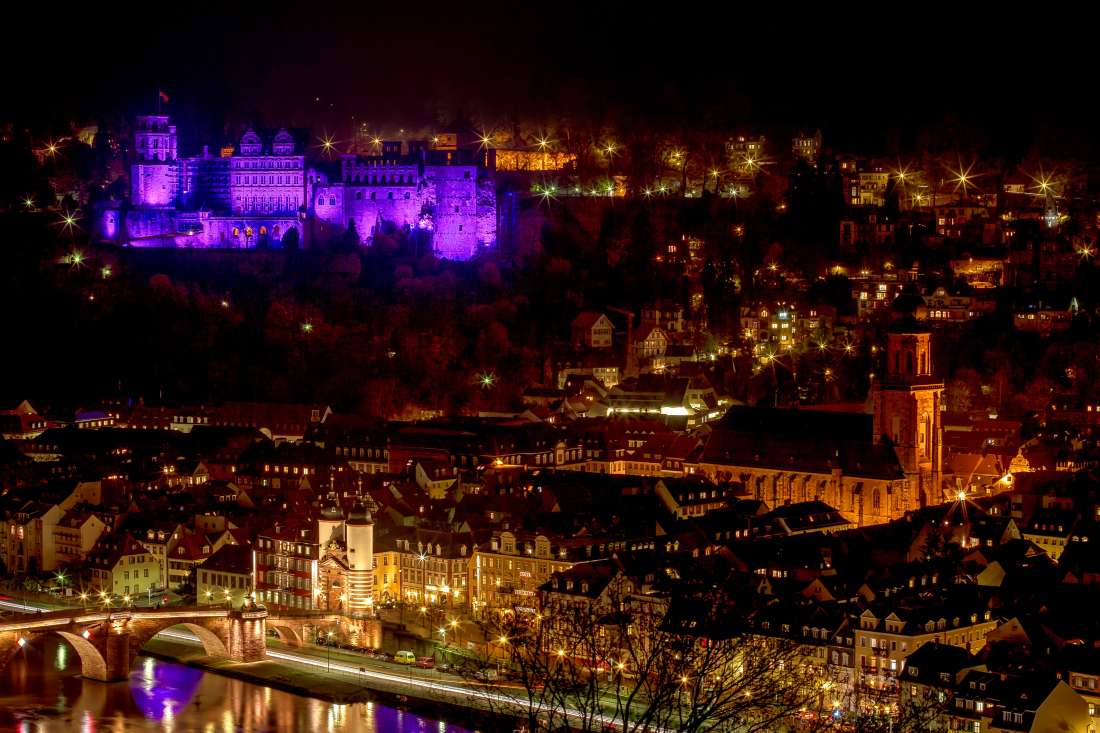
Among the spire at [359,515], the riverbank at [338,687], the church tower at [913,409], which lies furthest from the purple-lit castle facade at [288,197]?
the riverbank at [338,687]

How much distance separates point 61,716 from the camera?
29375 millimetres

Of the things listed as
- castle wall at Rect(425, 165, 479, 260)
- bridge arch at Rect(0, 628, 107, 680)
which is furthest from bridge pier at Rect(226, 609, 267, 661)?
castle wall at Rect(425, 165, 479, 260)

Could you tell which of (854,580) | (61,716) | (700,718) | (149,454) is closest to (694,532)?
(854,580)

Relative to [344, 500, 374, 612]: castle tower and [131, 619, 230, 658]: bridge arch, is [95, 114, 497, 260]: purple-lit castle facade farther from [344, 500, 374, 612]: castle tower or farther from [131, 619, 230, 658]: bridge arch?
[131, 619, 230, 658]: bridge arch

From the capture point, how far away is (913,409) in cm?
4116

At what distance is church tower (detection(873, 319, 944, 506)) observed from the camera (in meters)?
41.2

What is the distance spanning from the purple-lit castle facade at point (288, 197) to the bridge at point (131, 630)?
2428 centimetres

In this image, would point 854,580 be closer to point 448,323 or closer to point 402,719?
point 402,719

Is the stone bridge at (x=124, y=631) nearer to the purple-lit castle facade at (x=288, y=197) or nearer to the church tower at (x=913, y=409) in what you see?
the church tower at (x=913, y=409)

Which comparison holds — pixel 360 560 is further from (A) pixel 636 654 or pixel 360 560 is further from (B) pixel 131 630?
(A) pixel 636 654

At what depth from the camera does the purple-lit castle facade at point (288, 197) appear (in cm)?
5641

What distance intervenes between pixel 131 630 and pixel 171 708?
2426mm

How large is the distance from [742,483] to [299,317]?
621 inches

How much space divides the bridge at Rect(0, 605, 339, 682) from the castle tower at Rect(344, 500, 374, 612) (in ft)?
2.95
